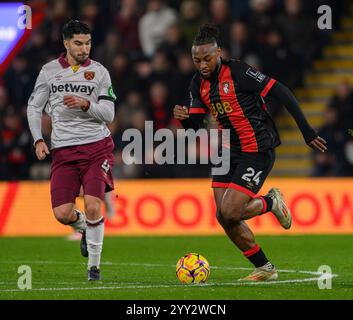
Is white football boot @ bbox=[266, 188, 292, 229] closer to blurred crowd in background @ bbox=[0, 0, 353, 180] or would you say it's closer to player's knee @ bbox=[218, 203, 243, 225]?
player's knee @ bbox=[218, 203, 243, 225]

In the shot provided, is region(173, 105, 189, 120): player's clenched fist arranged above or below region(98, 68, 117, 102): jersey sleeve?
below

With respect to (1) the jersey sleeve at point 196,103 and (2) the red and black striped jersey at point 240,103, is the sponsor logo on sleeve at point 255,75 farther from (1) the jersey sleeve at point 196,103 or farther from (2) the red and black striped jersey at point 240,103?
(1) the jersey sleeve at point 196,103

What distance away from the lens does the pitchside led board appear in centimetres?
1862

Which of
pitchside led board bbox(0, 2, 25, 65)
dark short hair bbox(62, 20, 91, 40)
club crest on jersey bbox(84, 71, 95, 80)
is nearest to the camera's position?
dark short hair bbox(62, 20, 91, 40)

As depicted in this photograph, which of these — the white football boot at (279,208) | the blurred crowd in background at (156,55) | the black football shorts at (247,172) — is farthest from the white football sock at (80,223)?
the blurred crowd in background at (156,55)

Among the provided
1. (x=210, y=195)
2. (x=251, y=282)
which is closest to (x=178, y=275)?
(x=251, y=282)

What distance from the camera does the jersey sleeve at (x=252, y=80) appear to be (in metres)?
9.55

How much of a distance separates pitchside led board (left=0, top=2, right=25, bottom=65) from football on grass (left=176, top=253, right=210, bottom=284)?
9933 millimetres

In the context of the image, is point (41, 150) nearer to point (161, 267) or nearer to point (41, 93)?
point (41, 93)

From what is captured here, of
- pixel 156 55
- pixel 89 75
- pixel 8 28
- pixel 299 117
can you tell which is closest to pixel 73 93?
pixel 89 75

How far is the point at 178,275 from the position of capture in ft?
31.1

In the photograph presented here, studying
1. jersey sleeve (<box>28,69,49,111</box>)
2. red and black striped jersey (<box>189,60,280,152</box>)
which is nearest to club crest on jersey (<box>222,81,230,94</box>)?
red and black striped jersey (<box>189,60,280,152</box>)

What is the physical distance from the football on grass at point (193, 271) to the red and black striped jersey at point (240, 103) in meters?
1.09

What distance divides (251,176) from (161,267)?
2.14 m
